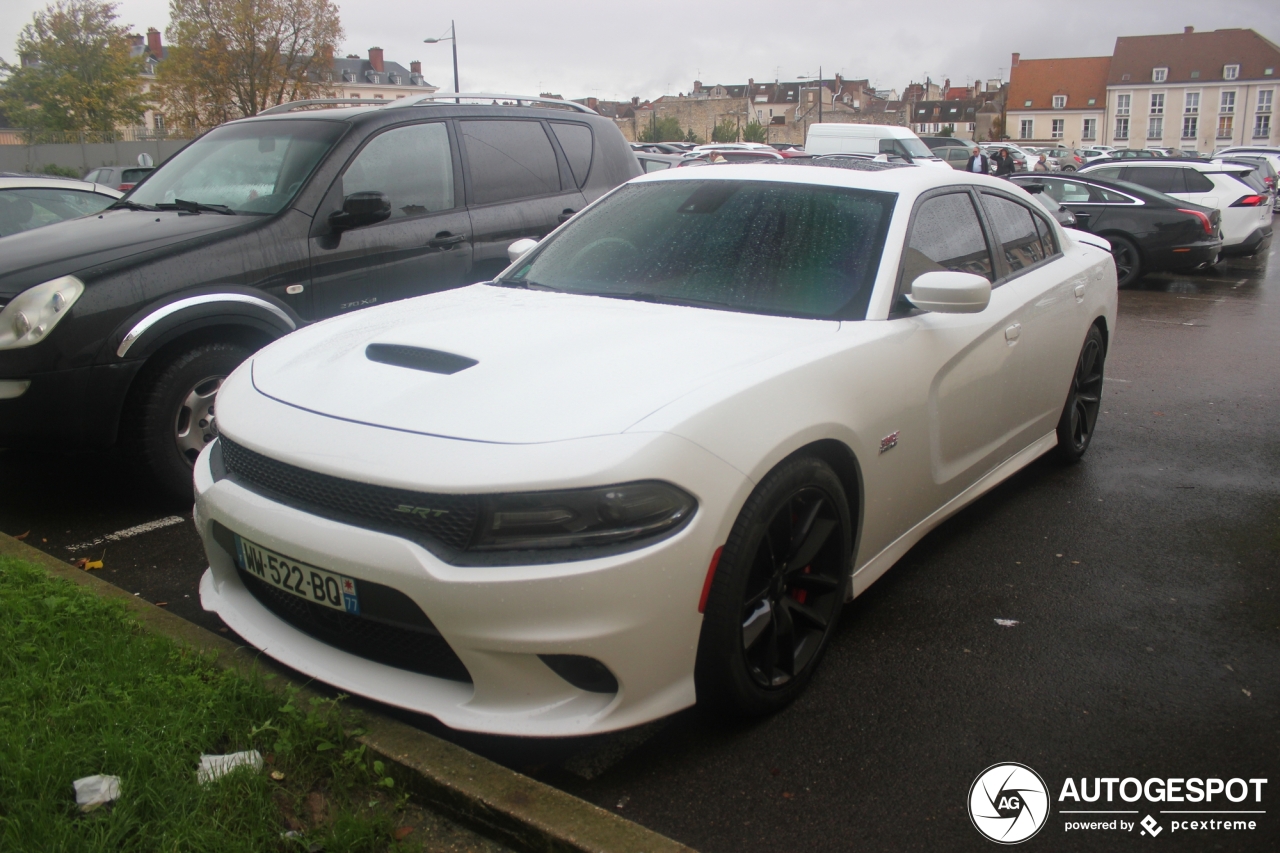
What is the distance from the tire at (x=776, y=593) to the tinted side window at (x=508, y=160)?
3.45 m

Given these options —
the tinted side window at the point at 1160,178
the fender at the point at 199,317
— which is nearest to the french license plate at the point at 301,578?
the fender at the point at 199,317

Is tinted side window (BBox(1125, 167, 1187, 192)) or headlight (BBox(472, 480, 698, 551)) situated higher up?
tinted side window (BBox(1125, 167, 1187, 192))

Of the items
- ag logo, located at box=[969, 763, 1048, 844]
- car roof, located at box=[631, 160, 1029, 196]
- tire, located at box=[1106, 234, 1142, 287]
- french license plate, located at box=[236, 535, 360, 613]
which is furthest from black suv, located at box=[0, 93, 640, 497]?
tire, located at box=[1106, 234, 1142, 287]

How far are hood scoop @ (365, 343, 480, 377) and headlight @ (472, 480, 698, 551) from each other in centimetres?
60

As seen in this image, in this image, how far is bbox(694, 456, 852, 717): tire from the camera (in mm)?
2518

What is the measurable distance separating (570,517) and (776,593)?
2.49 ft

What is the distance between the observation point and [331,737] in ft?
8.23

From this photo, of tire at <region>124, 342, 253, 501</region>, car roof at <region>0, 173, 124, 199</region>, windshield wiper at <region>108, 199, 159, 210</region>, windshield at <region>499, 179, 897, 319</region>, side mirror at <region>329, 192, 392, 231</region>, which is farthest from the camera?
car roof at <region>0, 173, 124, 199</region>

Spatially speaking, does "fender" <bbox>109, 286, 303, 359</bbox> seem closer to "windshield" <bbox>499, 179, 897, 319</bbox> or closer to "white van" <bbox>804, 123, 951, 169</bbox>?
"windshield" <bbox>499, 179, 897, 319</bbox>

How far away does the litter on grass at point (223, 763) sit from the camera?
7.73 ft

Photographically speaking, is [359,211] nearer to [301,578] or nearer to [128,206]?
[128,206]

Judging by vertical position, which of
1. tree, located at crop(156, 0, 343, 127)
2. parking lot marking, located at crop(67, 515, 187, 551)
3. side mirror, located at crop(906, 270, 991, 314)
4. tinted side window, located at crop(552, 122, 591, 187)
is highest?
tree, located at crop(156, 0, 343, 127)

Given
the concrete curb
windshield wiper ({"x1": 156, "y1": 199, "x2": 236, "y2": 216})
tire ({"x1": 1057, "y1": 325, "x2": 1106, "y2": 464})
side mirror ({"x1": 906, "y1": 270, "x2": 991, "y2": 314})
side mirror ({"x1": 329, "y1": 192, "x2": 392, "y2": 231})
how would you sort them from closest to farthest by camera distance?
the concrete curb → side mirror ({"x1": 906, "y1": 270, "x2": 991, "y2": 314}) → side mirror ({"x1": 329, "y1": 192, "x2": 392, "y2": 231}) → windshield wiper ({"x1": 156, "y1": 199, "x2": 236, "y2": 216}) → tire ({"x1": 1057, "y1": 325, "x2": 1106, "y2": 464})

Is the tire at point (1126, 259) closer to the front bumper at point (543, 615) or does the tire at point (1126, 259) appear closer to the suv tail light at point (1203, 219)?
the suv tail light at point (1203, 219)
